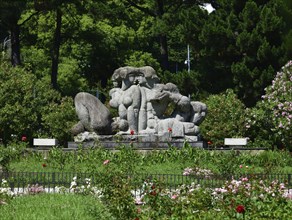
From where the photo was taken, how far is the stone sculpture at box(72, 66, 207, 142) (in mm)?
28047

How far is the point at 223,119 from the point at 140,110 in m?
5.47

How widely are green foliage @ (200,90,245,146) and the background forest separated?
4cm

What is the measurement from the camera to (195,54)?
131 feet

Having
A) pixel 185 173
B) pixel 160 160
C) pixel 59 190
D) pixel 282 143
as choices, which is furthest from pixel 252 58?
pixel 59 190

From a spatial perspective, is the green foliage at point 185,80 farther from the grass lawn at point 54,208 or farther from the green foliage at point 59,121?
the grass lawn at point 54,208

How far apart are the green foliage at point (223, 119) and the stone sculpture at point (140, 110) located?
146 inches

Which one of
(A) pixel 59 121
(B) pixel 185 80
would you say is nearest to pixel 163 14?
(B) pixel 185 80

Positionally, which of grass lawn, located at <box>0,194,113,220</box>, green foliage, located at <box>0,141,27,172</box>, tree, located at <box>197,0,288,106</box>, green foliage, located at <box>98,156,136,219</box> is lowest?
grass lawn, located at <box>0,194,113,220</box>

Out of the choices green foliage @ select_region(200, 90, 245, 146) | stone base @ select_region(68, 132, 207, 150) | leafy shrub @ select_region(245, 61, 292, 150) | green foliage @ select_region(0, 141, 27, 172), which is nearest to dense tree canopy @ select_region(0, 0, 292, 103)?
green foliage @ select_region(200, 90, 245, 146)

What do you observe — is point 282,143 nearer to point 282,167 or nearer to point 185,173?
point 282,167

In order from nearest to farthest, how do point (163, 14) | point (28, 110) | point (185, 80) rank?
point (28, 110) → point (185, 80) → point (163, 14)

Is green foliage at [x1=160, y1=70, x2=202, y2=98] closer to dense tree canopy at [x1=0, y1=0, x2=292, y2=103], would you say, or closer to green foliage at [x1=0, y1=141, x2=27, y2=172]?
dense tree canopy at [x1=0, y1=0, x2=292, y2=103]

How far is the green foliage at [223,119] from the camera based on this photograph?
107 feet

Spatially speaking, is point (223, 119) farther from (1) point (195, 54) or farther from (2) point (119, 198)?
(2) point (119, 198)
